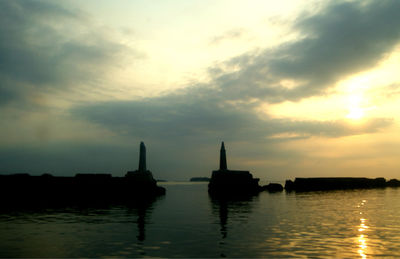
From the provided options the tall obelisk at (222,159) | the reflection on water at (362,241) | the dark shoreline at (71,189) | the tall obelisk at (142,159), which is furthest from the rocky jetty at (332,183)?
the reflection on water at (362,241)

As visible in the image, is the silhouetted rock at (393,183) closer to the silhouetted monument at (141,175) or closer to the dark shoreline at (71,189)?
the dark shoreline at (71,189)

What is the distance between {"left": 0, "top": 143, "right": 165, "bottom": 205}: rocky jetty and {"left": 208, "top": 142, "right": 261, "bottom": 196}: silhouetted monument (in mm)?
14895

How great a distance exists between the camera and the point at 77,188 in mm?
48125

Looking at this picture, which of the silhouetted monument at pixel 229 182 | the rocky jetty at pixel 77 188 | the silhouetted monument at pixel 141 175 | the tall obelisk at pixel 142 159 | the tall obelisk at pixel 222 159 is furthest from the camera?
the silhouetted monument at pixel 229 182

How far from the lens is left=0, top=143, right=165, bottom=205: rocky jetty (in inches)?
1618

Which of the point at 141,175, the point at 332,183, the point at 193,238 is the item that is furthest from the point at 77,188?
the point at 332,183

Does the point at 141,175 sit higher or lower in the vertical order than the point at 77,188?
higher

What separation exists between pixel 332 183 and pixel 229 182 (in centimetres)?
4744

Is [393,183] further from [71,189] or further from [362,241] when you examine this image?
[362,241]

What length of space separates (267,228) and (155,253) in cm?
969

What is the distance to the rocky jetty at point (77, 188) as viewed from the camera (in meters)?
41.1

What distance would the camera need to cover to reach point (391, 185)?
13088cm

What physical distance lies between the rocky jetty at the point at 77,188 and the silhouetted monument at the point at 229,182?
14.9 meters

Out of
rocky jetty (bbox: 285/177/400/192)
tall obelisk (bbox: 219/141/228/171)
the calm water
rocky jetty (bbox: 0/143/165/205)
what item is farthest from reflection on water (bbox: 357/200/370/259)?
rocky jetty (bbox: 285/177/400/192)
